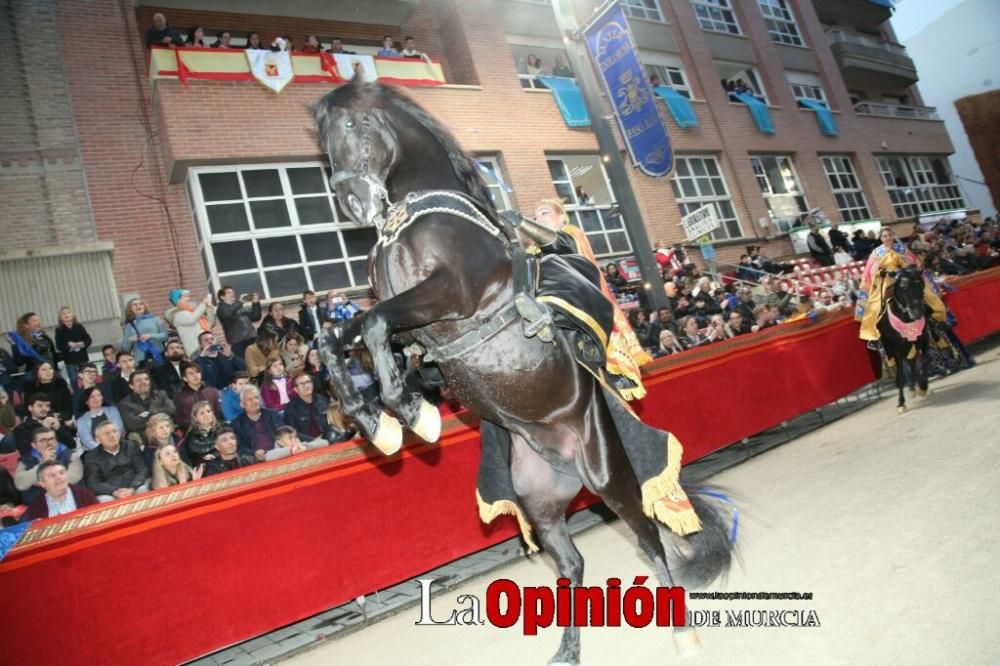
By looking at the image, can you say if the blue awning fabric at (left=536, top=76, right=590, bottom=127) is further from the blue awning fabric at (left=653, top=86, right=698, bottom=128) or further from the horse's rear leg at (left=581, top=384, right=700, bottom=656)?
the horse's rear leg at (left=581, top=384, right=700, bottom=656)

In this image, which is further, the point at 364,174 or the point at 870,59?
the point at 870,59

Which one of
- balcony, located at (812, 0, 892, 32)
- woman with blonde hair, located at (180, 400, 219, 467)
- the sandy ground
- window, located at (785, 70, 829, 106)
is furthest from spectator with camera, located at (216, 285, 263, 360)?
balcony, located at (812, 0, 892, 32)

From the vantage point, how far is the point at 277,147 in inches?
454

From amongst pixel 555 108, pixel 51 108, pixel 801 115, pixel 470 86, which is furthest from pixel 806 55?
pixel 51 108

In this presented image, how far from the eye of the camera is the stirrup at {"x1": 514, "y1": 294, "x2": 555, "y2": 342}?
9.09 feet

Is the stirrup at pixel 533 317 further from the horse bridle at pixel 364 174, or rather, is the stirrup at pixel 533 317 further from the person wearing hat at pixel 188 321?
the person wearing hat at pixel 188 321

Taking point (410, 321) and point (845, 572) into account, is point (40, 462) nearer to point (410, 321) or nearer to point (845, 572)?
point (410, 321)

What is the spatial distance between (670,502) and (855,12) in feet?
111

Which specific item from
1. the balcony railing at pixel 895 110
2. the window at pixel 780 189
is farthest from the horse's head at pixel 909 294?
the balcony railing at pixel 895 110

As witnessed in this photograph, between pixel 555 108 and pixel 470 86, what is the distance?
2.51 meters

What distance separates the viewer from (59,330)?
7992 mm

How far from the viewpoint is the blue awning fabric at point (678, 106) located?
1809 cm

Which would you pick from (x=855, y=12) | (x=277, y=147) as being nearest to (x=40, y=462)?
(x=277, y=147)

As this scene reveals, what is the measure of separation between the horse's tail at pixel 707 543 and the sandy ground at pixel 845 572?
1.06ft
